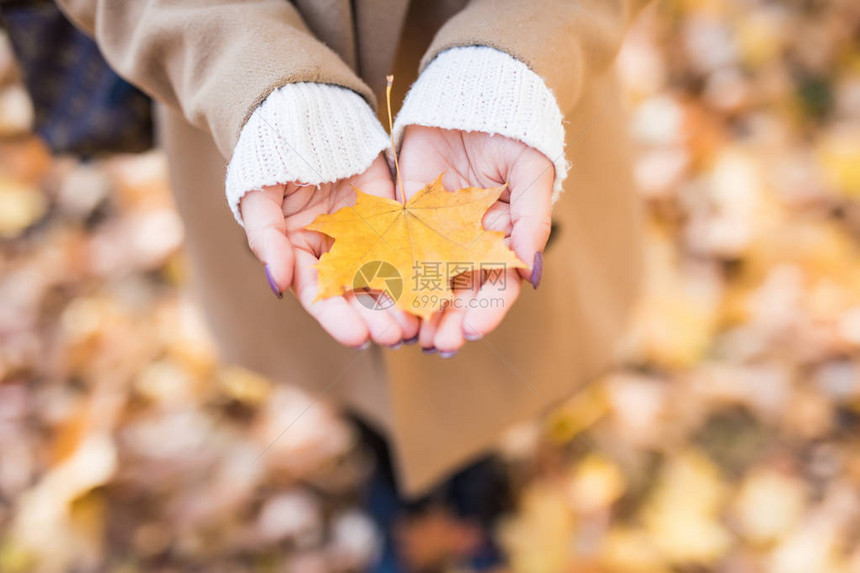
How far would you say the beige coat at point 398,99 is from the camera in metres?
0.60

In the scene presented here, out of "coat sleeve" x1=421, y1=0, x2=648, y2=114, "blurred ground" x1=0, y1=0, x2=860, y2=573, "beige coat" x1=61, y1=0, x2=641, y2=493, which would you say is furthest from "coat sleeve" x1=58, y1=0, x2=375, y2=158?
"blurred ground" x1=0, y1=0, x2=860, y2=573

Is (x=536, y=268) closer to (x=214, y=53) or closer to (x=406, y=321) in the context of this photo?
(x=406, y=321)

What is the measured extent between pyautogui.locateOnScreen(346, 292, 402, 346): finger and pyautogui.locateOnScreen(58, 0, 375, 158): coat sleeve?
0.61ft

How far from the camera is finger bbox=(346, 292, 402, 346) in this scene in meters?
0.54

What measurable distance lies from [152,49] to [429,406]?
60cm

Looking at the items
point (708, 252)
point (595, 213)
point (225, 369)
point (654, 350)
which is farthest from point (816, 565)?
point (225, 369)

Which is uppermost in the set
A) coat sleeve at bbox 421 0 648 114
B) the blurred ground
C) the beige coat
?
coat sleeve at bbox 421 0 648 114

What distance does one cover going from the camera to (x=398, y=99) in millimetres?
586

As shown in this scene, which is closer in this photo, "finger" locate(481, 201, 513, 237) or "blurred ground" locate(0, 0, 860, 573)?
"finger" locate(481, 201, 513, 237)

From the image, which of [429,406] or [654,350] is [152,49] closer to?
[429,406]

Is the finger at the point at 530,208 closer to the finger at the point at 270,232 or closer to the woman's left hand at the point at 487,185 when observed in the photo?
the woman's left hand at the point at 487,185

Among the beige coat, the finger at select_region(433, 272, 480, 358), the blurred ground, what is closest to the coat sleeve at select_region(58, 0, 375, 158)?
the beige coat

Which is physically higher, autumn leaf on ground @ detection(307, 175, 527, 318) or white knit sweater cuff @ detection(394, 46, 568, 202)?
white knit sweater cuff @ detection(394, 46, 568, 202)

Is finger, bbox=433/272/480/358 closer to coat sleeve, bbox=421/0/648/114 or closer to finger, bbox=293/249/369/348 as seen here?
finger, bbox=293/249/369/348
